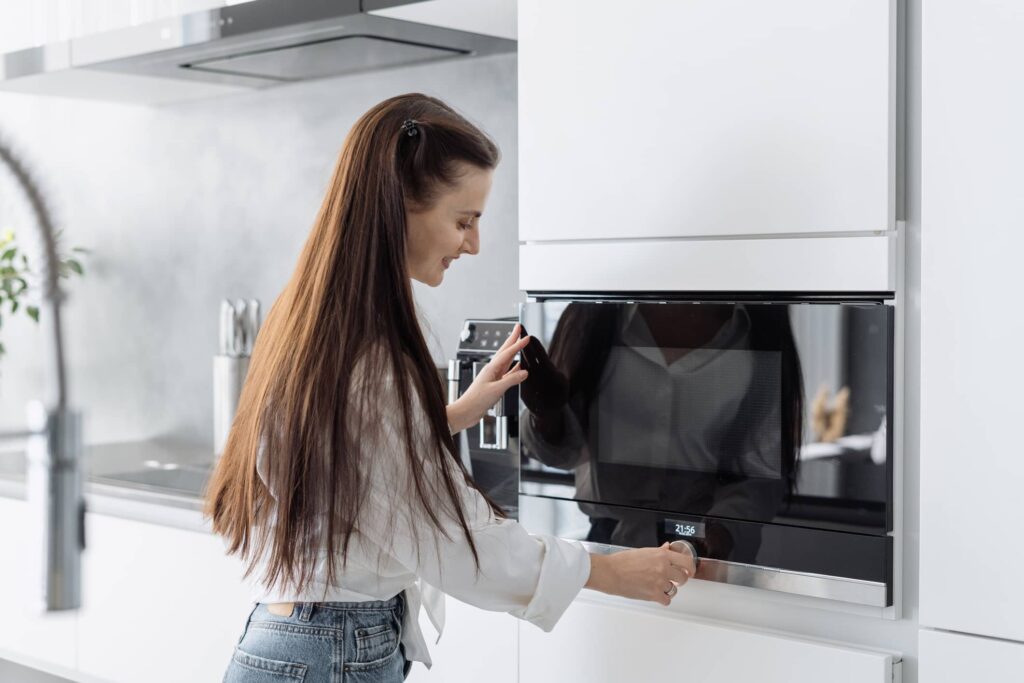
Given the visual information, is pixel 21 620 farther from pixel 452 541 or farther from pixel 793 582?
pixel 793 582

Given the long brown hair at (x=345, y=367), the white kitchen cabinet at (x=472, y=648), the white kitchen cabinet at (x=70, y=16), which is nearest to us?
the long brown hair at (x=345, y=367)

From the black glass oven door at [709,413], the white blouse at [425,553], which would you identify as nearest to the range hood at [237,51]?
the black glass oven door at [709,413]

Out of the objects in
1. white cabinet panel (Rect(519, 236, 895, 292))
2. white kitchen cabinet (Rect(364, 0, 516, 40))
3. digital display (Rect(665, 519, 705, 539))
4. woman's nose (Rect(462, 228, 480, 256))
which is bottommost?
digital display (Rect(665, 519, 705, 539))

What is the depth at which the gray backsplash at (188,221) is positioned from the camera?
87.5 inches

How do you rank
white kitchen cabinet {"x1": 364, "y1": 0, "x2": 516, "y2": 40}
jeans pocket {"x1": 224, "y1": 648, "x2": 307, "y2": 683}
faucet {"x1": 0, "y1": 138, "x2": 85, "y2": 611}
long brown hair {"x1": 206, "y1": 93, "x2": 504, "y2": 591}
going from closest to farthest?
faucet {"x1": 0, "y1": 138, "x2": 85, "y2": 611} < long brown hair {"x1": 206, "y1": 93, "x2": 504, "y2": 591} < jeans pocket {"x1": 224, "y1": 648, "x2": 307, "y2": 683} < white kitchen cabinet {"x1": 364, "y1": 0, "x2": 516, "y2": 40}

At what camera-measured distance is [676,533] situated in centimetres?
141

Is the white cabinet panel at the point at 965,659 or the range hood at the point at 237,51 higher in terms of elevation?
the range hood at the point at 237,51

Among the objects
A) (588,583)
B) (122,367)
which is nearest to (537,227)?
(588,583)

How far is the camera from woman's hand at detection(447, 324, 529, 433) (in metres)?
1.46

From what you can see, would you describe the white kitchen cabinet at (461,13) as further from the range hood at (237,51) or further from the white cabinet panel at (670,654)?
the white cabinet panel at (670,654)

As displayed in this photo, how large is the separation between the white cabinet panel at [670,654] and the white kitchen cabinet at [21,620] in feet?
3.81

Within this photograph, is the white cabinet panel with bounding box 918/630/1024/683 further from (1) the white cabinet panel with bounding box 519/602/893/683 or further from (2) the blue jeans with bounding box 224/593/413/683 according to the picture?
(2) the blue jeans with bounding box 224/593/413/683

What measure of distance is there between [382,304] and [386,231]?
0.26 feet

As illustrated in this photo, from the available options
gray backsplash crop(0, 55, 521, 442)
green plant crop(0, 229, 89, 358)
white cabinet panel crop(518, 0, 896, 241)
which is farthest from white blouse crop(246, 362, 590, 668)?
green plant crop(0, 229, 89, 358)
